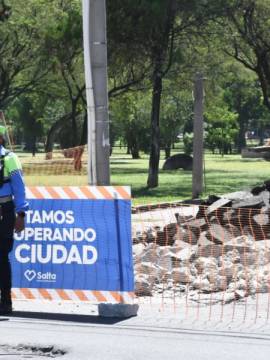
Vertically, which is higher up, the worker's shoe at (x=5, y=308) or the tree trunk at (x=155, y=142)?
the tree trunk at (x=155, y=142)

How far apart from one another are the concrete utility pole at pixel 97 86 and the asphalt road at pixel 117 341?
3.11m

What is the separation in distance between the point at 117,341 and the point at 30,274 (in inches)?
69.8

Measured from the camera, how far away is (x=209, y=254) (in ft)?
36.1

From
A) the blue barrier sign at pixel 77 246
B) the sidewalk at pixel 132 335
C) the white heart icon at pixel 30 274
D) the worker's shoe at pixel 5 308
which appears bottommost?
the sidewalk at pixel 132 335

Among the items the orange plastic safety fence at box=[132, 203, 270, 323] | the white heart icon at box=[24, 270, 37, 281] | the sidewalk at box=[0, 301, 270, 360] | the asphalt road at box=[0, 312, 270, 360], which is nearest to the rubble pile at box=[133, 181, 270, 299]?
the orange plastic safety fence at box=[132, 203, 270, 323]

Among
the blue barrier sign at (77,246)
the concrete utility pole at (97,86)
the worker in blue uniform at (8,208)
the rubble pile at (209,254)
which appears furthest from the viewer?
the concrete utility pole at (97,86)

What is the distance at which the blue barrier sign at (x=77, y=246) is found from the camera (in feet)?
26.8

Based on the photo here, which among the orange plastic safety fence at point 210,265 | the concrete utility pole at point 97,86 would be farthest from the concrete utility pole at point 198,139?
the concrete utility pole at point 97,86

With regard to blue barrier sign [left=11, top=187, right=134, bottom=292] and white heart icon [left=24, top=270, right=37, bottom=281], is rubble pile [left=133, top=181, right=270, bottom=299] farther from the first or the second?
white heart icon [left=24, top=270, right=37, bottom=281]

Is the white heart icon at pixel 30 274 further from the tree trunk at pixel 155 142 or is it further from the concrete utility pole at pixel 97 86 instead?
the tree trunk at pixel 155 142

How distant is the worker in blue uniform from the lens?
7.96 meters

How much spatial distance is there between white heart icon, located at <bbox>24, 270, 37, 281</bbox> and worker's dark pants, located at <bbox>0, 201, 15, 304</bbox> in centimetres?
30

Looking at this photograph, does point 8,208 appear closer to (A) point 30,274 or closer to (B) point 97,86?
(A) point 30,274

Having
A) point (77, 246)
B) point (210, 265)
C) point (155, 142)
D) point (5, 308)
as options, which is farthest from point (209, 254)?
point (155, 142)
